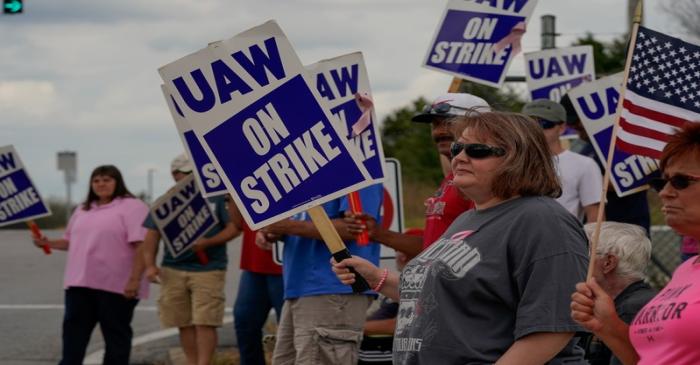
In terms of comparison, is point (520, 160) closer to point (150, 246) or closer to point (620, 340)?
point (620, 340)

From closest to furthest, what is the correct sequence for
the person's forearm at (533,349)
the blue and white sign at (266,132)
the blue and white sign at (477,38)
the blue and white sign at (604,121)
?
the person's forearm at (533,349)
the blue and white sign at (266,132)
the blue and white sign at (604,121)
the blue and white sign at (477,38)

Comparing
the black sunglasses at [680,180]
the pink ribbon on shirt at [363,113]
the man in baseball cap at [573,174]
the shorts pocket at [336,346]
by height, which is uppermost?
the black sunglasses at [680,180]

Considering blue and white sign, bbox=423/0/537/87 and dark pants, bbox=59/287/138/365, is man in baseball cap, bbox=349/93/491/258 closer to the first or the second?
blue and white sign, bbox=423/0/537/87

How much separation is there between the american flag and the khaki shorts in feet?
16.2

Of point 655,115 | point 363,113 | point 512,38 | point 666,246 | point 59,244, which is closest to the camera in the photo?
point 655,115

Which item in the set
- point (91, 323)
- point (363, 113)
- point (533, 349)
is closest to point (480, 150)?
point (533, 349)

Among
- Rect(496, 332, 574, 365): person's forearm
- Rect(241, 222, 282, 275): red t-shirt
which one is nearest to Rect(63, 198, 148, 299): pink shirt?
Rect(241, 222, 282, 275): red t-shirt

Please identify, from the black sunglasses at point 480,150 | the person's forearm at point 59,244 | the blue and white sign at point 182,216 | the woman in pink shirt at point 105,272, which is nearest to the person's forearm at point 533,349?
the black sunglasses at point 480,150

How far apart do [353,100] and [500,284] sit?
262 cm

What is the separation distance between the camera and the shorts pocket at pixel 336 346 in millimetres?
6719

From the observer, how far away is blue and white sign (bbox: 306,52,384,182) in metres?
6.06

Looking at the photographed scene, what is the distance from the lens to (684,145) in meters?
3.79

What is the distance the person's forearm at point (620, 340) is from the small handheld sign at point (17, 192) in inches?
279

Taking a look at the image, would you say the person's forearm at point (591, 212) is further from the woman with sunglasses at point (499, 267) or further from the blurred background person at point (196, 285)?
the woman with sunglasses at point (499, 267)
